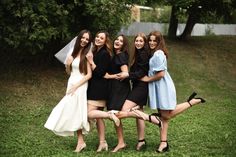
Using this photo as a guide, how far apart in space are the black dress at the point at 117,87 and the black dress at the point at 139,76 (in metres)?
0.12

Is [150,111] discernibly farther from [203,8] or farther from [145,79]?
[203,8]

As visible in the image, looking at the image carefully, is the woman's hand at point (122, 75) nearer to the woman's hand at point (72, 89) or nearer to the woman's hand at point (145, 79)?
the woman's hand at point (145, 79)

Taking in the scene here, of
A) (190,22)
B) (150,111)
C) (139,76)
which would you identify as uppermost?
(139,76)

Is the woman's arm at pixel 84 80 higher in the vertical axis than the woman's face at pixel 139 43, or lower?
lower

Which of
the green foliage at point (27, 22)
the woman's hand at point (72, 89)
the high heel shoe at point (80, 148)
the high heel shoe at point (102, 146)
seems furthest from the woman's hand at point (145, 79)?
the green foliage at point (27, 22)

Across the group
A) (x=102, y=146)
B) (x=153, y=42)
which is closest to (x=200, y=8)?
(x=153, y=42)

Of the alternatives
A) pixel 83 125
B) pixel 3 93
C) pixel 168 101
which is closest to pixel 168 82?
pixel 168 101

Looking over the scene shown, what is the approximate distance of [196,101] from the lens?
25.8 ft

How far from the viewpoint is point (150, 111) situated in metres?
12.5

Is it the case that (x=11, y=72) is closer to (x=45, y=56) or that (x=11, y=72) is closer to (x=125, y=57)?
(x=45, y=56)

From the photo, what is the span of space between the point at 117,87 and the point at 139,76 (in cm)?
40

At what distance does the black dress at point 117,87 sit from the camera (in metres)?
7.73

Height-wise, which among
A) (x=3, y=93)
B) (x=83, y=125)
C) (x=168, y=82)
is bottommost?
(x=3, y=93)

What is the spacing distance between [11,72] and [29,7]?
2321 mm
